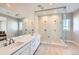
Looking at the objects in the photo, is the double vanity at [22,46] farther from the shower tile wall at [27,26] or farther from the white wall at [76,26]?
the white wall at [76,26]

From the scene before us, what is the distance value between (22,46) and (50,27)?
0.68m

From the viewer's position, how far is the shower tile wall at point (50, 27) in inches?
86.8

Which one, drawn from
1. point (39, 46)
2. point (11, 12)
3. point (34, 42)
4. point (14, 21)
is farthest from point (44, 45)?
point (11, 12)

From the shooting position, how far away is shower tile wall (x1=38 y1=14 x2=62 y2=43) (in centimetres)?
220

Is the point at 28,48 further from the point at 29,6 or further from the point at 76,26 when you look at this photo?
the point at 76,26

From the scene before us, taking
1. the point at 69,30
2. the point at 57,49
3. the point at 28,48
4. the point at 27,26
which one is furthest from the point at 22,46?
the point at 69,30

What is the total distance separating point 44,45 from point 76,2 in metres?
0.93

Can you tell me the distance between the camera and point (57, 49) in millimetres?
2141

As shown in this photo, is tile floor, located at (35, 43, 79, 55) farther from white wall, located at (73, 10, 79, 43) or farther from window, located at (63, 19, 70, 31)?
window, located at (63, 19, 70, 31)

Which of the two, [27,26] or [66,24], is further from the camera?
[66,24]

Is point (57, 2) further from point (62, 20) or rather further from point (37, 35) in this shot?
point (37, 35)

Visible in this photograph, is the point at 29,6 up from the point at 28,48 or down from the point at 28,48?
up

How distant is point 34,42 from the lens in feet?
8.20

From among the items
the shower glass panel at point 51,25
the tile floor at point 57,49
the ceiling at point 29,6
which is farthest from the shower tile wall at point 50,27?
the ceiling at point 29,6
